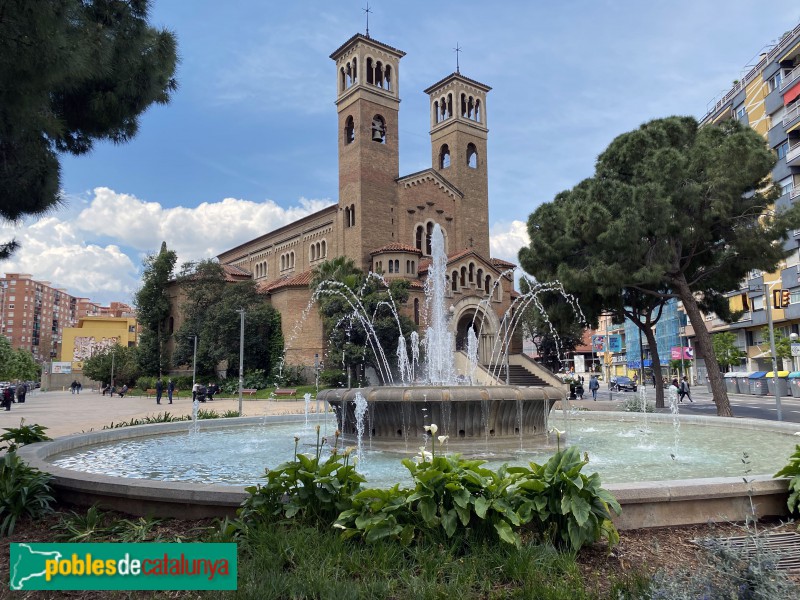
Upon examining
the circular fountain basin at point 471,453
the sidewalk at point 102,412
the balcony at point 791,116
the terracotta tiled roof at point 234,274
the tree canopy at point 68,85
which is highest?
the balcony at point 791,116

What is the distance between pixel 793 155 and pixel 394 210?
2711 centimetres

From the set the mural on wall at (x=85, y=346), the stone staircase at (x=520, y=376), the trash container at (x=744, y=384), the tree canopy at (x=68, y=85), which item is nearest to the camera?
the tree canopy at (x=68, y=85)

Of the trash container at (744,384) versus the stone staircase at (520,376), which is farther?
the trash container at (744,384)

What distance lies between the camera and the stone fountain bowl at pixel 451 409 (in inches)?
362

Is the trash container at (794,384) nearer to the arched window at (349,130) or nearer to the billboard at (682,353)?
the billboard at (682,353)

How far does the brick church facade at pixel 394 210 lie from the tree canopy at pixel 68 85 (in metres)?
31.6

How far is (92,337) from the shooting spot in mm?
91125

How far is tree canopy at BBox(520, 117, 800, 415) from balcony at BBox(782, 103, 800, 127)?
879 inches

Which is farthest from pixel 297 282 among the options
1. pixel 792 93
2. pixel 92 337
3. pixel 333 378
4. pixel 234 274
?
pixel 92 337

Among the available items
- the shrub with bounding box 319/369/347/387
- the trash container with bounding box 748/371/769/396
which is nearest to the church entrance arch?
the shrub with bounding box 319/369/347/387

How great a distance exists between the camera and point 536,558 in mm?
3889

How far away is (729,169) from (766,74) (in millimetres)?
30451

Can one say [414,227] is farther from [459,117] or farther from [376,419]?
[376,419]

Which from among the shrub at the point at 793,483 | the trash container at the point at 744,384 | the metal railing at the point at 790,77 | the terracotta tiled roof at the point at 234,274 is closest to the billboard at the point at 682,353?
the trash container at the point at 744,384
